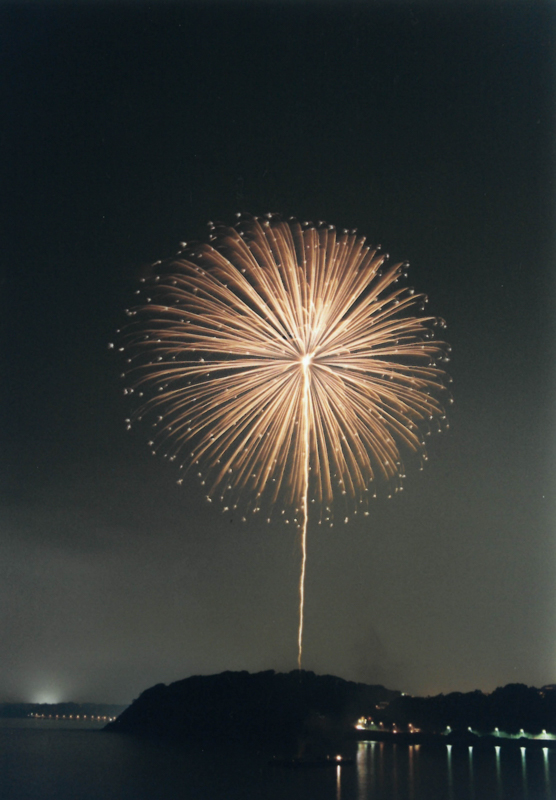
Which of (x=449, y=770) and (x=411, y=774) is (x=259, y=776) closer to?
(x=411, y=774)

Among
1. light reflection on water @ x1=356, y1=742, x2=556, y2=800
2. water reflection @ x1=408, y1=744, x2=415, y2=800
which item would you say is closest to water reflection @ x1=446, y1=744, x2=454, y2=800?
light reflection on water @ x1=356, y1=742, x2=556, y2=800

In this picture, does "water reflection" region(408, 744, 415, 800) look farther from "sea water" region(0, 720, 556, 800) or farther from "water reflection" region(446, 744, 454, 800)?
"water reflection" region(446, 744, 454, 800)

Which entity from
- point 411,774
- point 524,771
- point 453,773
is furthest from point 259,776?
point 524,771

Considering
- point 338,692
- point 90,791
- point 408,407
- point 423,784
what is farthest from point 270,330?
point 338,692

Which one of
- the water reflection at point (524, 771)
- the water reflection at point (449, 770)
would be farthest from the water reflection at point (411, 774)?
the water reflection at point (524, 771)

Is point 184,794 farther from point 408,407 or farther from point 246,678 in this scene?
point 246,678

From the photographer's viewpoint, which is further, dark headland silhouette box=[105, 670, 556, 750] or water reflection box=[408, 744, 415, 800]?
dark headland silhouette box=[105, 670, 556, 750]
